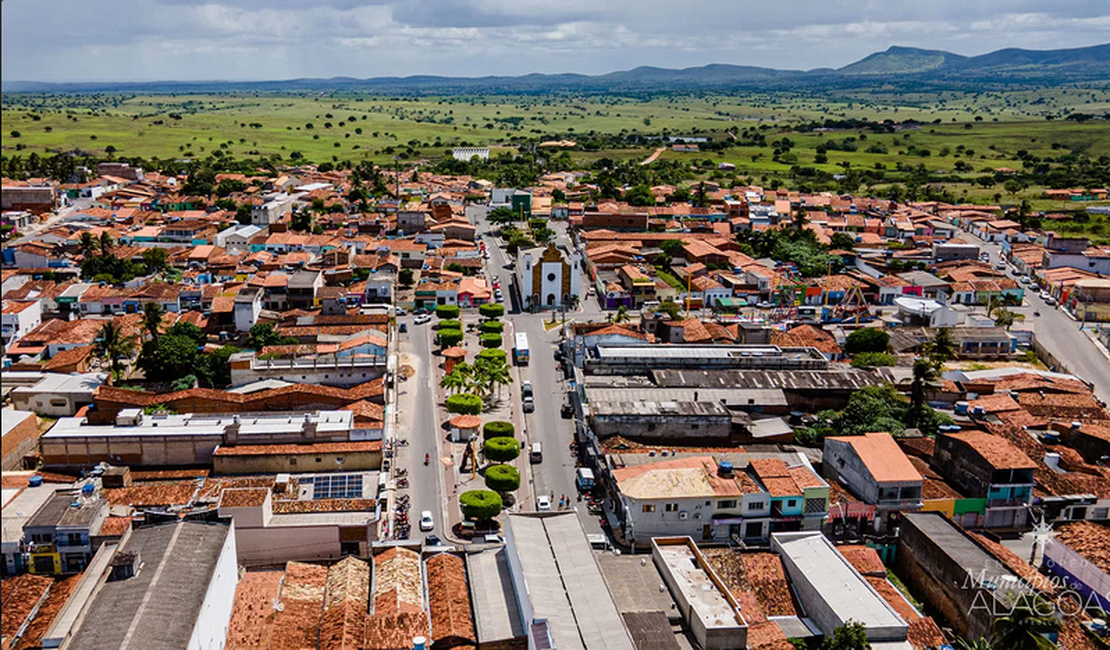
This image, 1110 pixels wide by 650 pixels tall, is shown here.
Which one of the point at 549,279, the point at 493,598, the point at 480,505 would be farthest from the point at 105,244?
the point at 493,598

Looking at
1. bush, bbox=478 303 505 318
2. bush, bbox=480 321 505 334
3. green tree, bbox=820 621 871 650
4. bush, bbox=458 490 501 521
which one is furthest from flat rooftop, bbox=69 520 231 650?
bush, bbox=478 303 505 318

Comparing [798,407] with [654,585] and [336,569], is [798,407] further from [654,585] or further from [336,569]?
[336,569]

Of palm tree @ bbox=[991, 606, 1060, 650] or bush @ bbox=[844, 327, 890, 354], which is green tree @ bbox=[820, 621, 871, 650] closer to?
palm tree @ bbox=[991, 606, 1060, 650]

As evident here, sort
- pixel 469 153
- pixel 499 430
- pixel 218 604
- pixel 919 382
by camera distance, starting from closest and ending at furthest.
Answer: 1. pixel 218 604
2. pixel 499 430
3. pixel 919 382
4. pixel 469 153

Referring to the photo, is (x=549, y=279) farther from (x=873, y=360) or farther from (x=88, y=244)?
(x=88, y=244)

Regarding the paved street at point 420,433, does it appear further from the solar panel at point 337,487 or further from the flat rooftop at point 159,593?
the flat rooftop at point 159,593

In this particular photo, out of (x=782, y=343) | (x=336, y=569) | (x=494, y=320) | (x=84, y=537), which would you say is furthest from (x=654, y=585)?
(x=494, y=320)

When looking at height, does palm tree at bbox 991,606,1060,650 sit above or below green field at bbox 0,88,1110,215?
below
